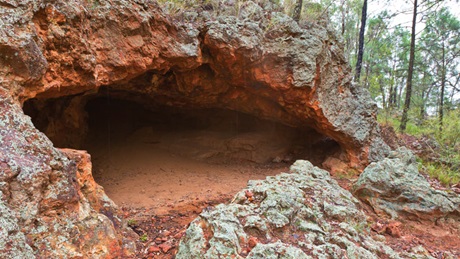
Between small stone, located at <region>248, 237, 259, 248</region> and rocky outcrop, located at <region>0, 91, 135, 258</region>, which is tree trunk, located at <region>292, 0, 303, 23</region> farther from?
rocky outcrop, located at <region>0, 91, 135, 258</region>

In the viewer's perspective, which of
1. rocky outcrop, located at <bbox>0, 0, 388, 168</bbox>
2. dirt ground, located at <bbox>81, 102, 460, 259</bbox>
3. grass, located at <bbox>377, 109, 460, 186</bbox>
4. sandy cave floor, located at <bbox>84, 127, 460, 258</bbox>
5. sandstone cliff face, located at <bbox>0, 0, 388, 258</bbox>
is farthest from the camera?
grass, located at <bbox>377, 109, 460, 186</bbox>

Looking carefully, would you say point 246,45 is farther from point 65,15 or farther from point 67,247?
point 67,247

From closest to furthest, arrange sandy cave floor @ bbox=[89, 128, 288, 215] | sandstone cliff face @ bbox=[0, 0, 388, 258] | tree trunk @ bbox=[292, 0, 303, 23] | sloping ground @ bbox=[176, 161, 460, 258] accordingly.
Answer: sandstone cliff face @ bbox=[0, 0, 388, 258]
sloping ground @ bbox=[176, 161, 460, 258]
sandy cave floor @ bbox=[89, 128, 288, 215]
tree trunk @ bbox=[292, 0, 303, 23]

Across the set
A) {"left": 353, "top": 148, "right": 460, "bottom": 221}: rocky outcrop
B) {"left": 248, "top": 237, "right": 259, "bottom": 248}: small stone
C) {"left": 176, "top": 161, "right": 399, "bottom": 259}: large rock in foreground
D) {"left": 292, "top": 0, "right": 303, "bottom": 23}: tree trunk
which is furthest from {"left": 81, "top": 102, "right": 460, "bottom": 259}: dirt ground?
{"left": 292, "top": 0, "right": 303, "bottom": 23}: tree trunk

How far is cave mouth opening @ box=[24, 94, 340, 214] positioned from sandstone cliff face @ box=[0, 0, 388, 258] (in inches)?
14.7

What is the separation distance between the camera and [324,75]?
5902 mm

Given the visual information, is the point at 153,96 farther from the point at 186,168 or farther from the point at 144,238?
the point at 144,238

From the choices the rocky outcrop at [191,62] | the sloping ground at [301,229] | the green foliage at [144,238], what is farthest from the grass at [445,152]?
the green foliage at [144,238]

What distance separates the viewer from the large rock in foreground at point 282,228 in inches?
80.7

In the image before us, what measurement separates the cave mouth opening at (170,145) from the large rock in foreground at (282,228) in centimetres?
183

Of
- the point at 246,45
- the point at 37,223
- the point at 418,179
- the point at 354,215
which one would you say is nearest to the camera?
the point at 37,223

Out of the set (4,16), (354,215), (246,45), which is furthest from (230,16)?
(354,215)

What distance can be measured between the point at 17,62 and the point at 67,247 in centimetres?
171

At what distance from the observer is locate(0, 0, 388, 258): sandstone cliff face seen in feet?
6.50
